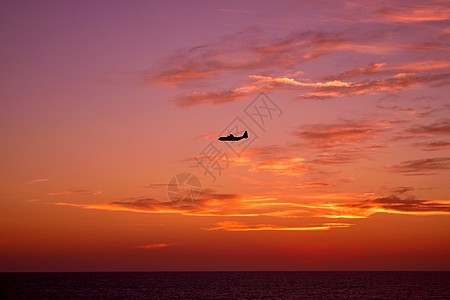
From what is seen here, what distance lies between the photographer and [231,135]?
11638 cm

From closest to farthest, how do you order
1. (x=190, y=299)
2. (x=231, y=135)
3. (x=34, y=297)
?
(x=231, y=135) < (x=190, y=299) < (x=34, y=297)

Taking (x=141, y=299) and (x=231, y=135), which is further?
(x=141, y=299)

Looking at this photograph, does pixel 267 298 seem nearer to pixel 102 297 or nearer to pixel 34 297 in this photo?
pixel 102 297

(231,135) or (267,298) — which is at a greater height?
(231,135)

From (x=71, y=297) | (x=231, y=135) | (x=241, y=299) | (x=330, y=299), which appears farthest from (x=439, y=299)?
(x=71, y=297)

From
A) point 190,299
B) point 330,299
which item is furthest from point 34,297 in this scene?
point 330,299

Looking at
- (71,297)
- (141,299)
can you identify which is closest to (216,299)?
(141,299)

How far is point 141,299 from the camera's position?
468 feet

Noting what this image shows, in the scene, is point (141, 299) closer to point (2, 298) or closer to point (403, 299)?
point (2, 298)

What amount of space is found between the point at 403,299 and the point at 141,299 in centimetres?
7815

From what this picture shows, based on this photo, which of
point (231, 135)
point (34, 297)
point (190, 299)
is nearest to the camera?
point (231, 135)

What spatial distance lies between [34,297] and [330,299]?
89.8 m

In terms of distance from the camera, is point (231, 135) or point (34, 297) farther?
point (34, 297)

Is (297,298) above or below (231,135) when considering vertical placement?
below
